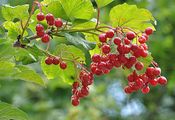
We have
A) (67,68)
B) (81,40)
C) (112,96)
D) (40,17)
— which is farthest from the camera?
(112,96)

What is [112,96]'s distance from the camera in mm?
5352

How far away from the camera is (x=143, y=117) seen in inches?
196

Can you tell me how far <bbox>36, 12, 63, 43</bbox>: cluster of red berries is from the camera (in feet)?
3.99

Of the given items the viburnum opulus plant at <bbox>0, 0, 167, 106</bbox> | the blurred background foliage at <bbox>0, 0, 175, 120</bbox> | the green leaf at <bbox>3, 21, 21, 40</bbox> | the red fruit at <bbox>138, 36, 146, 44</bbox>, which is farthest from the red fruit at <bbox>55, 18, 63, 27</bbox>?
the blurred background foliage at <bbox>0, 0, 175, 120</bbox>

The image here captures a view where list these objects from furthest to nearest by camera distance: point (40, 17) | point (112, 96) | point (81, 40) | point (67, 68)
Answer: point (112, 96), point (67, 68), point (81, 40), point (40, 17)

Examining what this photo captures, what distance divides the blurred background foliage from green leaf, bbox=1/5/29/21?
2451 millimetres

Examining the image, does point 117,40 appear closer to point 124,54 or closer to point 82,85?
point 124,54

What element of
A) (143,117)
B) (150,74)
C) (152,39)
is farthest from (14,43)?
(143,117)

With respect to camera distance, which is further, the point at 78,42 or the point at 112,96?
the point at 112,96

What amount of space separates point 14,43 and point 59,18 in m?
0.14

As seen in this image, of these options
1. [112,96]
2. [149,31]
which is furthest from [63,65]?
[112,96]

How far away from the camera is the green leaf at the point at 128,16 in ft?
4.24

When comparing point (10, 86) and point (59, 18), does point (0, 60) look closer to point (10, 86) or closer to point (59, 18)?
point (59, 18)

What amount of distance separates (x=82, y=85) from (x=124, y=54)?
8.0 inches
